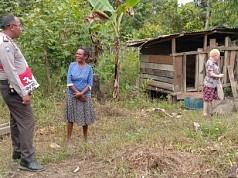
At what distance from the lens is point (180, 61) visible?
9430 millimetres

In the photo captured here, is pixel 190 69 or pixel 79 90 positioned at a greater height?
pixel 79 90

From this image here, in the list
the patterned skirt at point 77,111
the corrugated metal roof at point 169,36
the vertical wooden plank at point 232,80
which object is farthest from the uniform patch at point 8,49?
the vertical wooden plank at point 232,80

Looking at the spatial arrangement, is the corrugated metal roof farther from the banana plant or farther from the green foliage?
the green foliage

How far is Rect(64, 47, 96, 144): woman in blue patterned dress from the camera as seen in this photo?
502 centimetres

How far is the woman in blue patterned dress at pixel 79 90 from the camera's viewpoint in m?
5.02

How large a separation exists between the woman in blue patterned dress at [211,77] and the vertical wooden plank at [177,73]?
6.34ft

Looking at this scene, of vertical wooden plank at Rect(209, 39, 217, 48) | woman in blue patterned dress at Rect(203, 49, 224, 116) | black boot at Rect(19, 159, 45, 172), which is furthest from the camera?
vertical wooden plank at Rect(209, 39, 217, 48)

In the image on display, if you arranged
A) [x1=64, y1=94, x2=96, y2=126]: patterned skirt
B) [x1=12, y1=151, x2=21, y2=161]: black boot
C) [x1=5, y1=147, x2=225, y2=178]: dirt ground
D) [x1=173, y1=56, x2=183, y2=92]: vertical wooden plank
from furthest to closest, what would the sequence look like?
[x1=173, y1=56, x2=183, y2=92]: vertical wooden plank < [x1=64, y1=94, x2=96, y2=126]: patterned skirt < [x1=12, y1=151, x2=21, y2=161]: black boot < [x1=5, y1=147, x2=225, y2=178]: dirt ground

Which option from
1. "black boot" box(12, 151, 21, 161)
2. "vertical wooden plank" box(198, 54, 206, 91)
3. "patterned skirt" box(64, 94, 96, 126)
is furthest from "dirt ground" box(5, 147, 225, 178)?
"vertical wooden plank" box(198, 54, 206, 91)

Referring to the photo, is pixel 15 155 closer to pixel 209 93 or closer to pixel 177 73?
pixel 209 93

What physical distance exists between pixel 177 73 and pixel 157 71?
714 mm

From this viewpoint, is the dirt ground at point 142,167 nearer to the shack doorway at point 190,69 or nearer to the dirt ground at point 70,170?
the dirt ground at point 70,170

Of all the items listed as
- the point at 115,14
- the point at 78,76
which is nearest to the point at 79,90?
the point at 78,76

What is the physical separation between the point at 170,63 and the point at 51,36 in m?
3.29
